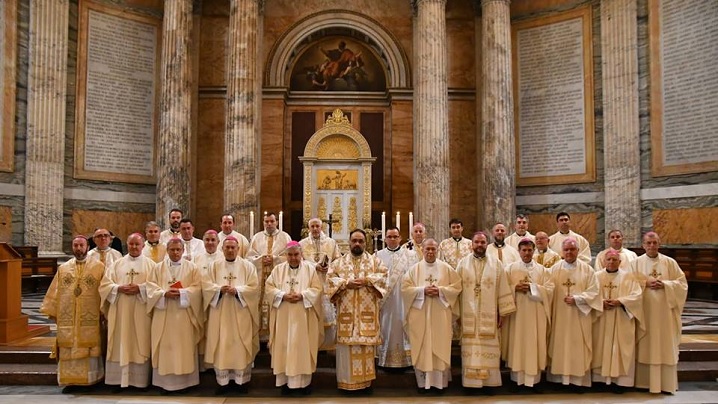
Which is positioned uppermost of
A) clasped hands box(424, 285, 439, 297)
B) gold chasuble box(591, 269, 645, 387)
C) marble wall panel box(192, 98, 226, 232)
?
marble wall panel box(192, 98, 226, 232)

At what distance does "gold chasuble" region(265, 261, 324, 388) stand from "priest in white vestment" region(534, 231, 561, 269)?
3.21 meters

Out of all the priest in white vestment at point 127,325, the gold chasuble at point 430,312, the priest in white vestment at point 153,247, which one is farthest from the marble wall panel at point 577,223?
the priest in white vestment at point 127,325

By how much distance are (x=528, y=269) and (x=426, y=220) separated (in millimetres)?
7301

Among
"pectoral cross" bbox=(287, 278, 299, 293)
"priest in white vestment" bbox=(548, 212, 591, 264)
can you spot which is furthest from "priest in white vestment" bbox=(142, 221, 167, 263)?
"priest in white vestment" bbox=(548, 212, 591, 264)

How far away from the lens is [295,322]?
6750 millimetres

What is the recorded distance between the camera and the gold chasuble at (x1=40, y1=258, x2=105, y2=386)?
6766mm

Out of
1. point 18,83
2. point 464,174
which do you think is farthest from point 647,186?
point 18,83

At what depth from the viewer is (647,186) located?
14719 mm

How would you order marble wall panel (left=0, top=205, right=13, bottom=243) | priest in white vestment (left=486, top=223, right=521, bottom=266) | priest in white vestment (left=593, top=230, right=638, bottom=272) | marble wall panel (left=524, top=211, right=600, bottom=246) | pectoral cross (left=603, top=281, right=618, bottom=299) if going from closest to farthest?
1. pectoral cross (left=603, top=281, right=618, bottom=299)
2. priest in white vestment (left=593, top=230, right=638, bottom=272)
3. priest in white vestment (left=486, top=223, right=521, bottom=266)
4. marble wall panel (left=0, top=205, right=13, bottom=243)
5. marble wall panel (left=524, top=211, right=600, bottom=246)

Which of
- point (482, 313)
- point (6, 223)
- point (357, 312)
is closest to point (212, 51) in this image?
point (6, 223)

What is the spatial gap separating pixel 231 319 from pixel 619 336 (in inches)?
178

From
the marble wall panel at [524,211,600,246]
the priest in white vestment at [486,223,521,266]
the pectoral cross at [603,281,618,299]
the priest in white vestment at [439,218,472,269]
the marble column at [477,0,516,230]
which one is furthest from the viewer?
the marble wall panel at [524,211,600,246]

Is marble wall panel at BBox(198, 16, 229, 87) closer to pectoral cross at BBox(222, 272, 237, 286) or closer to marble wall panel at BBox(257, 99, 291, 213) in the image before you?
marble wall panel at BBox(257, 99, 291, 213)

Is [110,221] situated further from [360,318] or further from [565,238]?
[565,238]
